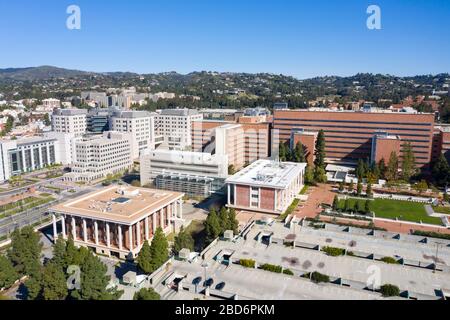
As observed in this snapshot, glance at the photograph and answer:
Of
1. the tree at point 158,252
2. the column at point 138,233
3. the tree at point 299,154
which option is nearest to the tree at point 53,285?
the tree at point 158,252

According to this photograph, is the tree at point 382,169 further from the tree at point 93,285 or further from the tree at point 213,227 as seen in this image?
the tree at point 93,285

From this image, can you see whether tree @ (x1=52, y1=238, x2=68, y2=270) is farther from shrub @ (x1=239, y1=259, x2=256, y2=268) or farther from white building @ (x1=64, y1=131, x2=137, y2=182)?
white building @ (x1=64, y1=131, x2=137, y2=182)

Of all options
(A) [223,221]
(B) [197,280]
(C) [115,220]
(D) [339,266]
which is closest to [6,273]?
(C) [115,220]

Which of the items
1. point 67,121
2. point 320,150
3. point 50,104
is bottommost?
point 320,150

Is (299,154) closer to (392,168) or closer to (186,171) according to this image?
(392,168)
